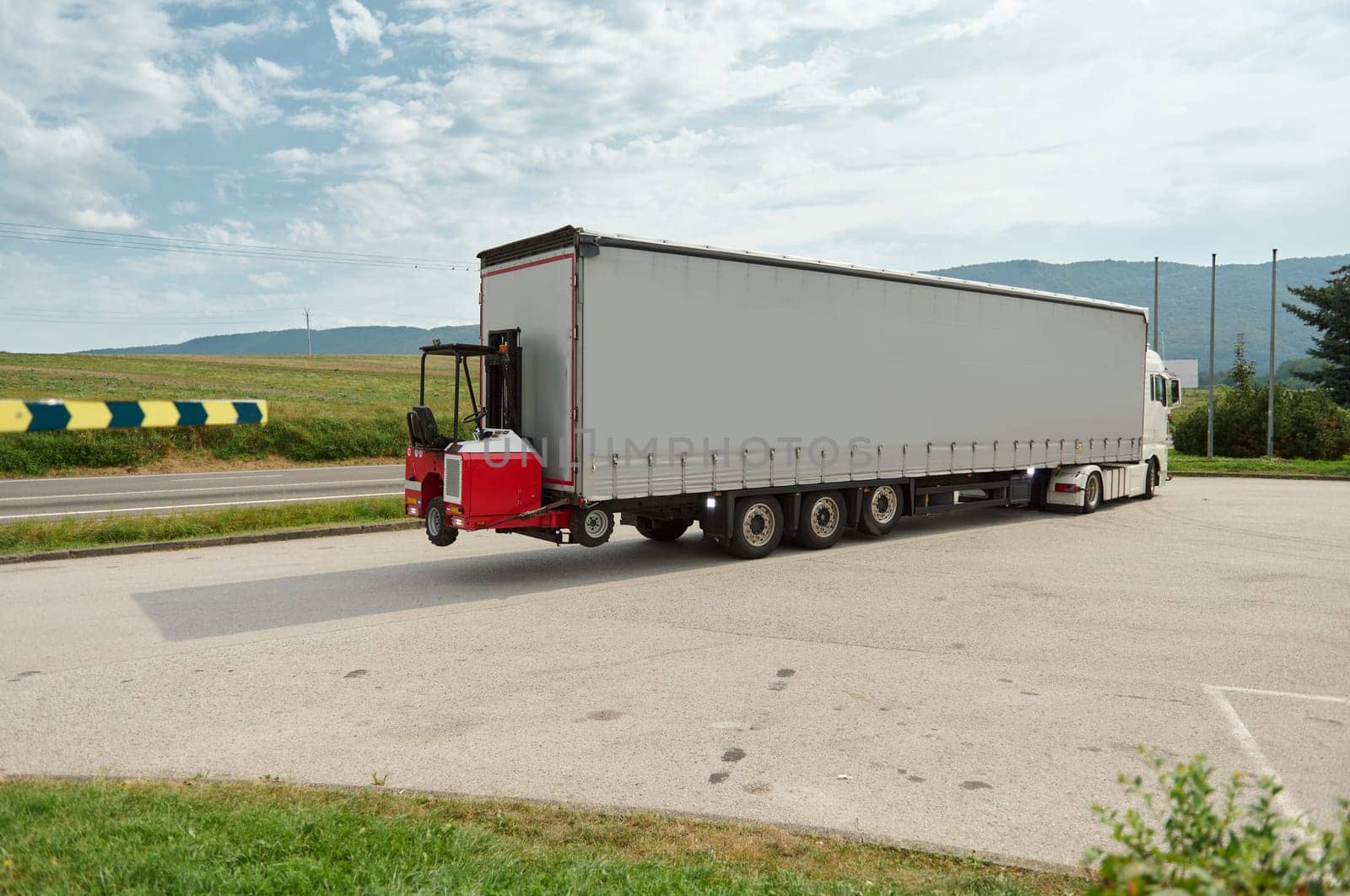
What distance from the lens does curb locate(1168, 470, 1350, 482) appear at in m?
25.5

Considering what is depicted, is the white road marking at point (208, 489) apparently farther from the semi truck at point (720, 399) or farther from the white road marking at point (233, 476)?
the semi truck at point (720, 399)

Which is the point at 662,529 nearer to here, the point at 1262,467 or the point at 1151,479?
the point at 1151,479

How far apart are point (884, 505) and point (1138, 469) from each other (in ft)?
26.7

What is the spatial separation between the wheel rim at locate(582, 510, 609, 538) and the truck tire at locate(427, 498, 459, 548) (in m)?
1.44

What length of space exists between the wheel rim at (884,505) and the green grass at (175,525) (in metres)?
7.68

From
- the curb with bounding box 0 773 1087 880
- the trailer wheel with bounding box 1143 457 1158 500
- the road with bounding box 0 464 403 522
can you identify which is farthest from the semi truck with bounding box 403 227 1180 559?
the road with bounding box 0 464 403 522

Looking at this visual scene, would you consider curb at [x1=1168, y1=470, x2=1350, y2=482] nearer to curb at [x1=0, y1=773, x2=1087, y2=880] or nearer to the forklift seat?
the forklift seat

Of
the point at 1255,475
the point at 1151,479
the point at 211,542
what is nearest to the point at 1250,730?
the point at 211,542

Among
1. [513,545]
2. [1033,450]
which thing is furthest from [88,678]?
[1033,450]

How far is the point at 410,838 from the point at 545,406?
22.3ft

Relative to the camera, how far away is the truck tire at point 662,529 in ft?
43.4

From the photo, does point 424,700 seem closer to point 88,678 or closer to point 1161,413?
point 88,678

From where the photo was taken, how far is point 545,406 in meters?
10.7

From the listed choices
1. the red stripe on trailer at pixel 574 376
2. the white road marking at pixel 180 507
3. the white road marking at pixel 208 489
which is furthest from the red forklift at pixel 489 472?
the white road marking at pixel 208 489
